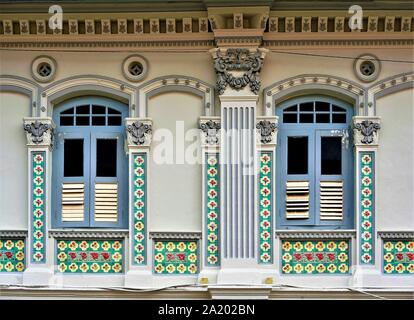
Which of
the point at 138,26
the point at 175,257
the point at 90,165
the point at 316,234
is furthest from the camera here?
the point at 90,165

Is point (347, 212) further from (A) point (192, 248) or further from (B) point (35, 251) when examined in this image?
(B) point (35, 251)

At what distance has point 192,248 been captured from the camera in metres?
13.3

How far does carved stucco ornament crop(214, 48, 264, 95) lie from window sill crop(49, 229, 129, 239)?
2.59 m

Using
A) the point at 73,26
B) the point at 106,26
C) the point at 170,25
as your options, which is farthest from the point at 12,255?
the point at 170,25

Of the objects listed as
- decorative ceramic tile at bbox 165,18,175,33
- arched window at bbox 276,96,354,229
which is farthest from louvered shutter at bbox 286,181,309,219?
decorative ceramic tile at bbox 165,18,175,33

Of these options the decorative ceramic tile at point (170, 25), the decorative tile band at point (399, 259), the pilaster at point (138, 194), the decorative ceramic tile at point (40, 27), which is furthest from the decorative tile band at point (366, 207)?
the decorative ceramic tile at point (40, 27)

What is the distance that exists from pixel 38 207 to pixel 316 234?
13.8 ft

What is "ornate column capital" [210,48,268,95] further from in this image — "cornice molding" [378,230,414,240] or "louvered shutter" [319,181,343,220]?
"cornice molding" [378,230,414,240]

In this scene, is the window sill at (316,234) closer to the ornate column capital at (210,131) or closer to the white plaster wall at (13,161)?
the ornate column capital at (210,131)

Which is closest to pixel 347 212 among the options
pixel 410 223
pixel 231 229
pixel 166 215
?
pixel 410 223

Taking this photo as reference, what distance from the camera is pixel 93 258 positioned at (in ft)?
43.7

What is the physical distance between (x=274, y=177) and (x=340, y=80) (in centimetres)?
179

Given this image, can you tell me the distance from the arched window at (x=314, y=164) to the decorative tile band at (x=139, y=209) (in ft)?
6.68

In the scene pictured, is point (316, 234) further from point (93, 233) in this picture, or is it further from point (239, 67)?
point (93, 233)
